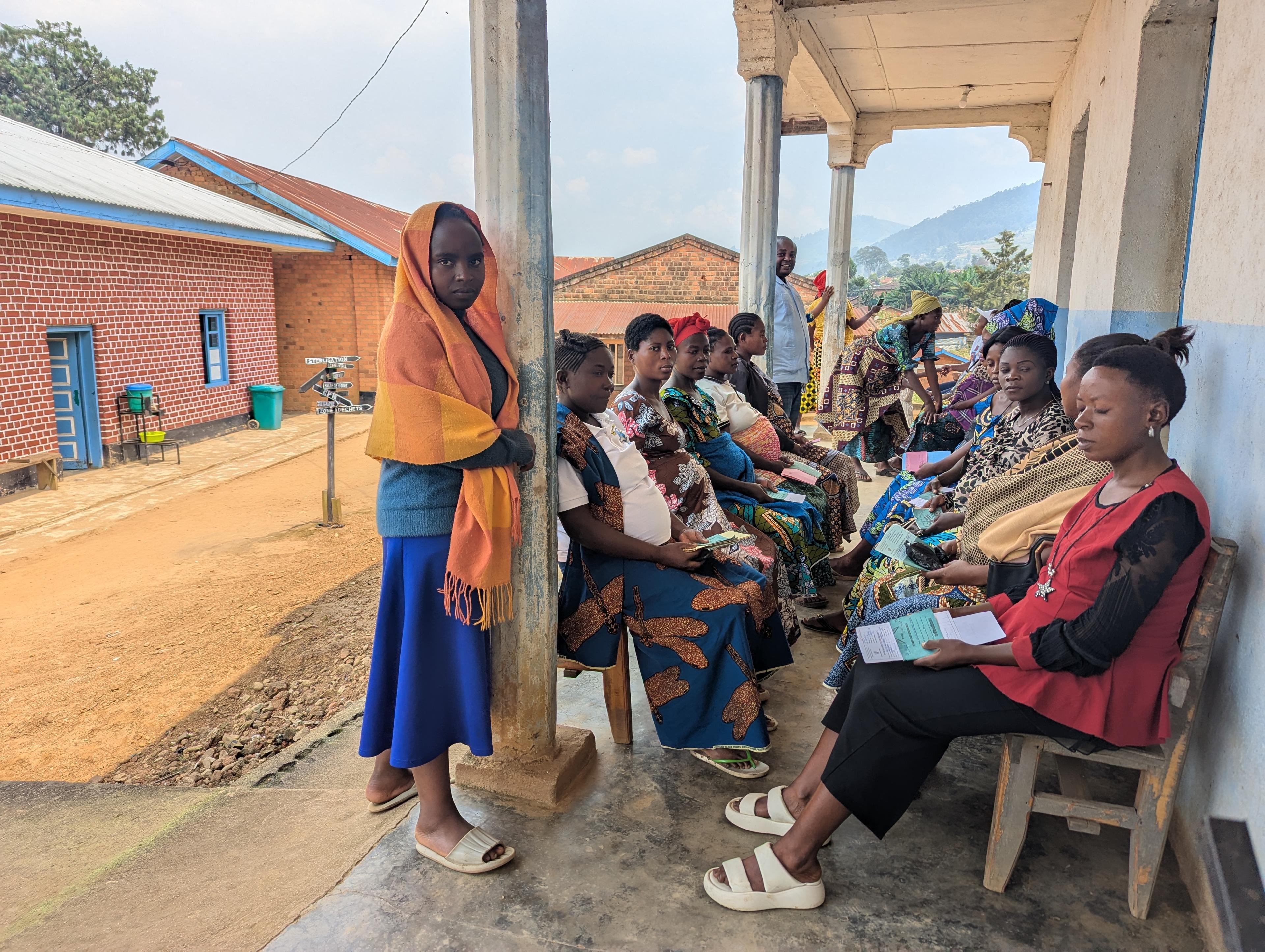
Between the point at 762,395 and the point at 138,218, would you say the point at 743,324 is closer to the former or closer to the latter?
the point at 762,395

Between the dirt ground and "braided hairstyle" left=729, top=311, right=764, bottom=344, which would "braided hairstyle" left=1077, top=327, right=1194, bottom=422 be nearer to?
"braided hairstyle" left=729, top=311, right=764, bottom=344

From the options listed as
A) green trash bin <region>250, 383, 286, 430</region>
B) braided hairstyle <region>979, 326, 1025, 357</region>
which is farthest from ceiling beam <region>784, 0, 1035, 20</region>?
green trash bin <region>250, 383, 286, 430</region>

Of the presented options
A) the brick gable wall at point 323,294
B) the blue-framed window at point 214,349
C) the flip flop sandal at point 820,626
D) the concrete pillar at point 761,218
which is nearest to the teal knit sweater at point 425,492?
the flip flop sandal at point 820,626

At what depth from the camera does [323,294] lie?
14930 millimetres

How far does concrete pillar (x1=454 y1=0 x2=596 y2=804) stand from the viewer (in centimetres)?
231

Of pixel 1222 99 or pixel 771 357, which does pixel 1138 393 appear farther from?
pixel 771 357

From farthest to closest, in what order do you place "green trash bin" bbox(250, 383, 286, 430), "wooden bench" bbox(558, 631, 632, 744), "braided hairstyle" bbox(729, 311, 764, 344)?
"green trash bin" bbox(250, 383, 286, 430) → "braided hairstyle" bbox(729, 311, 764, 344) → "wooden bench" bbox(558, 631, 632, 744)

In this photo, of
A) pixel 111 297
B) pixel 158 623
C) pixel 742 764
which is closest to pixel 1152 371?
pixel 742 764

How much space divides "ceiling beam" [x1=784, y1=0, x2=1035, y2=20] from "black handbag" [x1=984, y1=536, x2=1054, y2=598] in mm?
5364

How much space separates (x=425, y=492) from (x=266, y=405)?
12.6 meters

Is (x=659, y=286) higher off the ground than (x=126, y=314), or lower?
higher

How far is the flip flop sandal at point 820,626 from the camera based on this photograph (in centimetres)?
401

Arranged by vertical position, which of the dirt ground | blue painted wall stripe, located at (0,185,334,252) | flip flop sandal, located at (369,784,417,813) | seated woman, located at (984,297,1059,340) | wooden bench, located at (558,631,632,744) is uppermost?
blue painted wall stripe, located at (0,185,334,252)

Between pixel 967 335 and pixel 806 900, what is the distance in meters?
13.7
